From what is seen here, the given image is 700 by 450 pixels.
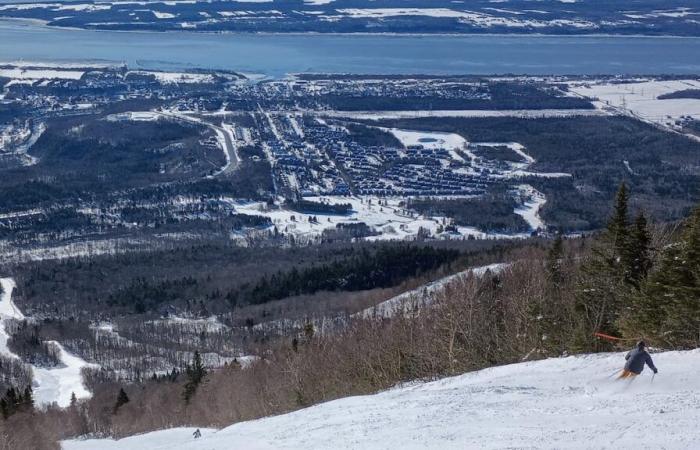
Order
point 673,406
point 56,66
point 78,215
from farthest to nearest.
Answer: point 56,66
point 78,215
point 673,406

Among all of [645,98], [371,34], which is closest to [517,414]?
[645,98]

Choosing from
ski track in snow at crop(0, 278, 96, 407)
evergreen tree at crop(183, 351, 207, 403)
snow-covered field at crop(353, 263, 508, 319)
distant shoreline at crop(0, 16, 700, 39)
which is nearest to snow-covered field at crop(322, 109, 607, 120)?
snow-covered field at crop(353, 263, 508, 319)

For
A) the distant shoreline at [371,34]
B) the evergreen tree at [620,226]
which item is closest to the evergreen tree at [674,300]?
the evergreen tree at [620,226]

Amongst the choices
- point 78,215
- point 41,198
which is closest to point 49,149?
point 41,198

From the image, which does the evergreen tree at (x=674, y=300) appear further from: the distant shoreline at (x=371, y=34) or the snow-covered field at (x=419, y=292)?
the distant shoreline at (x=371, y=34)

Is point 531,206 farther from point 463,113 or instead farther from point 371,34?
point 371,34

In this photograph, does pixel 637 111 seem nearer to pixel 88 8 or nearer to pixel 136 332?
pixel 136 332

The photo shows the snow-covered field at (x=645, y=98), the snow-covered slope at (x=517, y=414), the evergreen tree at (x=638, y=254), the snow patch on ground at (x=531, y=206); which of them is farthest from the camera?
the snow-covered field at (x=645, y=98)
